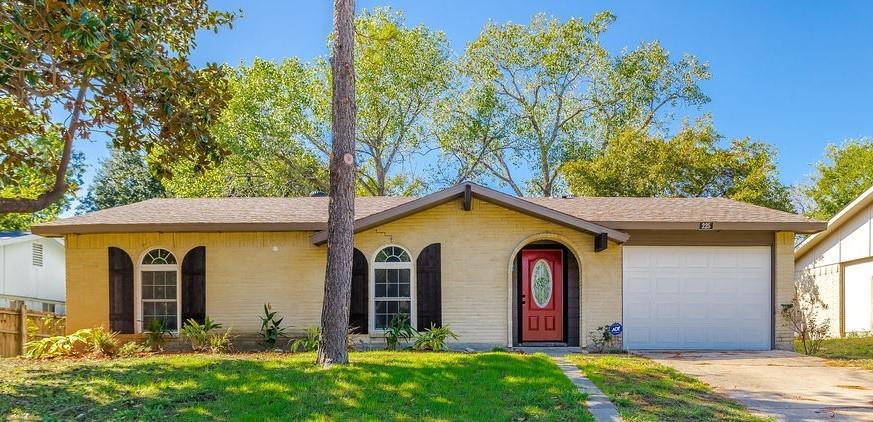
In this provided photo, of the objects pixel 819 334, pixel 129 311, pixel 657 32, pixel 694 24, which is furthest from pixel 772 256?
pixel 657 32

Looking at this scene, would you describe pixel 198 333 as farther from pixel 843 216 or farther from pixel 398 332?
pixel 843 216

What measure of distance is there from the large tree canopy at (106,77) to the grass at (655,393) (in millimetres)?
6757

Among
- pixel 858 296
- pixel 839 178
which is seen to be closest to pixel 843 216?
pixel 858 296

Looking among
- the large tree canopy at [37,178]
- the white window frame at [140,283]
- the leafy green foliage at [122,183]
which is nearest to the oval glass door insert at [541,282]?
the white window frame at [140,283]

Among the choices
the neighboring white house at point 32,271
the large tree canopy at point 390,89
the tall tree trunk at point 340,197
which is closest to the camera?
the tall tree trunk at point 340,197

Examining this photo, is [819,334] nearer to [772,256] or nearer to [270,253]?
[772,256]

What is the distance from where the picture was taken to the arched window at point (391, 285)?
12.5m

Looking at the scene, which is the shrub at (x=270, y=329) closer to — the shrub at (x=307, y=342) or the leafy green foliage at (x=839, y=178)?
the shrub at (x=307, y=342)

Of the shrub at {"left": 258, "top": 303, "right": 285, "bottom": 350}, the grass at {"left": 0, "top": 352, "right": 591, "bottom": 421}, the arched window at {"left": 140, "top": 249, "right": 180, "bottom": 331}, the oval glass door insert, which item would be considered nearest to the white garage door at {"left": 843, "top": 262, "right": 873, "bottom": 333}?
the oval glass door insert

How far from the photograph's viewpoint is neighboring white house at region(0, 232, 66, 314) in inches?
784

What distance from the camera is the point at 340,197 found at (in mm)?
9266

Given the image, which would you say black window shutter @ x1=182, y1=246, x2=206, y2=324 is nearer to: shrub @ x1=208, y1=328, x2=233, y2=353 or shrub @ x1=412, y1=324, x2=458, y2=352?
shrub @ x1=208, y1=328, x2=233, y2=353

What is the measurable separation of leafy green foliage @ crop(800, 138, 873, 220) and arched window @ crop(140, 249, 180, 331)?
28.4 meters

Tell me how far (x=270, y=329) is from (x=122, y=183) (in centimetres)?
2644
